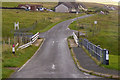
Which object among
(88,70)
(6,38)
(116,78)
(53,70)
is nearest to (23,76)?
(53,70)

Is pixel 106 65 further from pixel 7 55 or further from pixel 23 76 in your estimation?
pixel 7 55

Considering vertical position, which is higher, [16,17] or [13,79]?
[16,17]

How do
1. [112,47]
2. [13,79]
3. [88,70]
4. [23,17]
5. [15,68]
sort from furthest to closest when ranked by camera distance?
[23,17] < [112,47] < [15,68] < [88,70] < [13,79]

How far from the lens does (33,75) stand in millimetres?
11211

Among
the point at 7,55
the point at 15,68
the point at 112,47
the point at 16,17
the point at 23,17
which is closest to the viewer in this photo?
the point at 15,68

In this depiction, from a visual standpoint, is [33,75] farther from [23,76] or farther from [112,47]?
[112,47]

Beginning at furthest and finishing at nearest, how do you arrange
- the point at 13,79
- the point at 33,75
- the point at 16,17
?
the point at 16,17 < the point at 33,75 < the point at 13,79

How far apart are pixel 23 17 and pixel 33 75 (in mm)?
31879

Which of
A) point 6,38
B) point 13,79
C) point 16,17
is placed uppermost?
point 16,17

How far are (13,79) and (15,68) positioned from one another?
9.46 feet

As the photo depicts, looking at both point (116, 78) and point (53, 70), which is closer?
point (116, 78)

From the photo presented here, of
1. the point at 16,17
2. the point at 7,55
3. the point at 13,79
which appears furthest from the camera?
the point at 16,17

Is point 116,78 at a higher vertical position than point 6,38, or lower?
lower

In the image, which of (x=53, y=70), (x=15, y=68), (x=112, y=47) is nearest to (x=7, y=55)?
(x=15, y=68)
